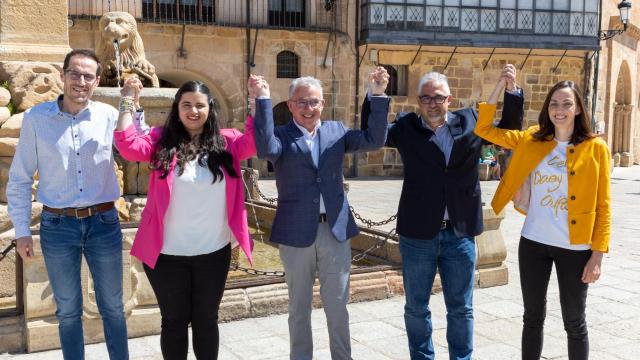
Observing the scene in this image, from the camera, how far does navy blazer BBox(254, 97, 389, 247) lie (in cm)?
322

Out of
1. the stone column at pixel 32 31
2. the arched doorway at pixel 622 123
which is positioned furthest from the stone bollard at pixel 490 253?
the arched doorway at pixel 622 123

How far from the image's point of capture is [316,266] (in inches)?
131

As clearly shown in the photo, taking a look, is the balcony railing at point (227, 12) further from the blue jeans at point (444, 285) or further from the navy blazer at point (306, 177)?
the blue jeans at point (444, 285)

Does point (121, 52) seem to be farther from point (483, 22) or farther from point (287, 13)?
point (483, 22)

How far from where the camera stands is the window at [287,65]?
1873 centimetres

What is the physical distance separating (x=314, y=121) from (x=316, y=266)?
29.3 inches

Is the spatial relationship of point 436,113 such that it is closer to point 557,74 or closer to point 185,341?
point 185,341

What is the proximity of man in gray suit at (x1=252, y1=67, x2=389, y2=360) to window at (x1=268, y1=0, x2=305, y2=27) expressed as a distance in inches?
635

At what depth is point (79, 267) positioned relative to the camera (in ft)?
10.4

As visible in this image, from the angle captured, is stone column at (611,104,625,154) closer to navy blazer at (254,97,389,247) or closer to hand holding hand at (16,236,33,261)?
navy blazer at (254,97,389,247)

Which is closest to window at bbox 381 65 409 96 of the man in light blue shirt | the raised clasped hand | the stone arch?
the stone arch

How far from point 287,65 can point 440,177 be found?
15.9 metres

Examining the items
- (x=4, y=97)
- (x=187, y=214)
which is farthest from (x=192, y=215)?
(x=4, y=97)

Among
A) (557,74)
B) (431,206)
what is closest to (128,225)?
(431,206)
